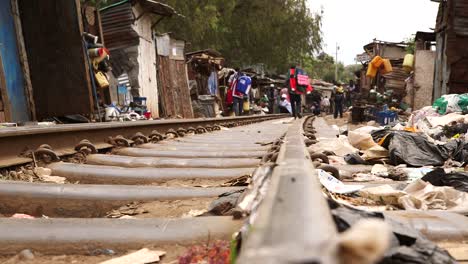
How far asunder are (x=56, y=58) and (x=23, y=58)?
0.60m

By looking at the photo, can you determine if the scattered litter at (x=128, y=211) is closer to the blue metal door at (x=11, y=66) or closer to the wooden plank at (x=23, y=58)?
the blue metal door at (x=11, y=66)

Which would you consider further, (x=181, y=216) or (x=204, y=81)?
(x=204, y=81)

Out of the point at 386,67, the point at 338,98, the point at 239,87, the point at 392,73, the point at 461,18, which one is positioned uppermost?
the point at 461,18

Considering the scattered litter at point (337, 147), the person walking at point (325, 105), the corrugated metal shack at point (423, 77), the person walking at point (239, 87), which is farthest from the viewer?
the person walking at point (325, 105)

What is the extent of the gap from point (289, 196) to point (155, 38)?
52.7 ft

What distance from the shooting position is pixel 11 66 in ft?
26.8

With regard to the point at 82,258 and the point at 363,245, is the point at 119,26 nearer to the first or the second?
the point at 82,258

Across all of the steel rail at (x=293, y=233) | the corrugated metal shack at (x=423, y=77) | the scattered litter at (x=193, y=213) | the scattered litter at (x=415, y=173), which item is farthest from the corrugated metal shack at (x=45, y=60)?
the corrugated metal shack at (x=423, y=77)

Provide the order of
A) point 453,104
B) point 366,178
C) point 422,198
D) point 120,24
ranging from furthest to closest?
point 120,24 → point 453,104 → point 366,178 → point 422,198

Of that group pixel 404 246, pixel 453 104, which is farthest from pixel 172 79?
pixel 404 246

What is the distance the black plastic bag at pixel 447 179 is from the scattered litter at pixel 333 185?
0.65 metres

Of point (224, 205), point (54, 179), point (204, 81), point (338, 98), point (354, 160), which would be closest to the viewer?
point (224, 205)

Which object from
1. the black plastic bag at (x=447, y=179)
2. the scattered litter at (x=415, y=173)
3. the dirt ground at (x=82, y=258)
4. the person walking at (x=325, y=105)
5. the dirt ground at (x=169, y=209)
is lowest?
the person walking at (x=325, y=105)

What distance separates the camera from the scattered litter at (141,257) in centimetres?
132
